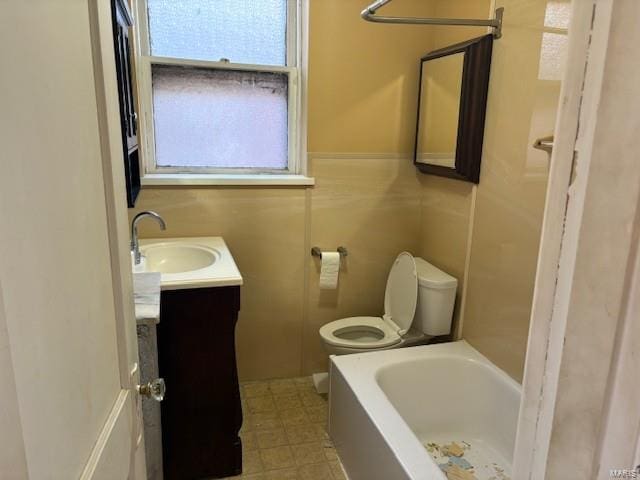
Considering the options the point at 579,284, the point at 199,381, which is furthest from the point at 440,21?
the point at 199,381

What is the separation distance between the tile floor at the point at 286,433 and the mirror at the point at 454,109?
142cm

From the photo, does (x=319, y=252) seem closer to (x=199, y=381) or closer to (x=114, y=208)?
(x=199, y=381)

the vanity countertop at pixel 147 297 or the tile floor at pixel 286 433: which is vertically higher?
the vanity countertop at pixel 147 297

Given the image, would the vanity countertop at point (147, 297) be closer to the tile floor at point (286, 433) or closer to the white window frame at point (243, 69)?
the white window frame at point (243, 69)

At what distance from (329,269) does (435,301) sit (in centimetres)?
61

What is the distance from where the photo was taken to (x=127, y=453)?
833 millimetres

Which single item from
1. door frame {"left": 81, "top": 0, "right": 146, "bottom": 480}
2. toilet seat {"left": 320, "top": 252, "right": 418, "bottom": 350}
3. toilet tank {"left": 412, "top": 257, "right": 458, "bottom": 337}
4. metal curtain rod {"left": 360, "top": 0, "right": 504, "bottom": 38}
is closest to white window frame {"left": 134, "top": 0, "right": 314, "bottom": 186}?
metal curtain rod {"left": 360, "top": 0, "right": 504, "bottom": 38}

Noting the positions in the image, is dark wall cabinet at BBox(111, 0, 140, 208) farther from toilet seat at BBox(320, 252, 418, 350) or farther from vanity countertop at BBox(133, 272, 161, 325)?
toilet seat at BBox(320, 252, 418, 350)

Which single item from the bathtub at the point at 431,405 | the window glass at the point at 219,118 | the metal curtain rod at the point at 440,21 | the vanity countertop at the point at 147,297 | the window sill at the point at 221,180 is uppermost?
the metal curtain rod at the point at 440,21

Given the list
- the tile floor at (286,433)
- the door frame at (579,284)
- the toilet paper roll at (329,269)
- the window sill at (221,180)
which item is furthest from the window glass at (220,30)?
the door frame at (579,284)

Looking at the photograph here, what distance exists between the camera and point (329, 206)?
2.52m

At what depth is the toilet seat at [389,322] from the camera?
2.30m

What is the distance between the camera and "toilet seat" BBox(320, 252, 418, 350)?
7.55 ft

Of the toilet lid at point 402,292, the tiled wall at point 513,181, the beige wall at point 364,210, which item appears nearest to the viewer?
the tiled wall at point 513,181
